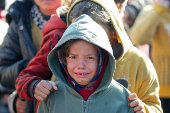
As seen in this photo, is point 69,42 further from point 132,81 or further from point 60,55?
point 132,81

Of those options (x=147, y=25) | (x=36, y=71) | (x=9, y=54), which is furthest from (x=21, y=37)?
(x=147, y=25)

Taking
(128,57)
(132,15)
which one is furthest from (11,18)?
(132,15)

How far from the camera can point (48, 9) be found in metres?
3.30

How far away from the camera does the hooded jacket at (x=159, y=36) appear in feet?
14.8

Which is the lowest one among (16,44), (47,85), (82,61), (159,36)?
(159,36)

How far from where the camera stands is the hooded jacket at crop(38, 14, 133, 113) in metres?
2.09

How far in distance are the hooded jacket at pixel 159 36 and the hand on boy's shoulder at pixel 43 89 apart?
2.62 metres

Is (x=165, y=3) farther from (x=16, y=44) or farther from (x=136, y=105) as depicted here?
(x=136, y=105)

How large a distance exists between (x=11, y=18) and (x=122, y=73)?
1.58m

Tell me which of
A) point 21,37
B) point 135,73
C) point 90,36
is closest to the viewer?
point 90,36

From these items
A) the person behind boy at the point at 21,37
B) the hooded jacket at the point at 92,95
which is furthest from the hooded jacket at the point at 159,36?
the hooded jacket at the point at 92,95

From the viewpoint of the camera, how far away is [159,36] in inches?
180

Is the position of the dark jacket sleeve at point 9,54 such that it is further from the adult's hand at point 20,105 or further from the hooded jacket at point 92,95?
the hooded jacket at point 92,95

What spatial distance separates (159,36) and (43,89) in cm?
274
